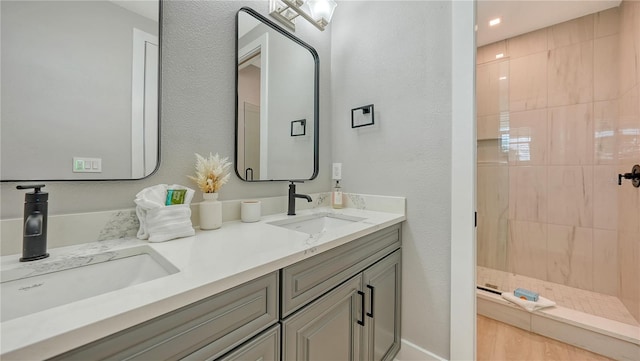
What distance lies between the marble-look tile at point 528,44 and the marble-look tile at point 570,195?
3.54 ft

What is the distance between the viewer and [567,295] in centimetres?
189

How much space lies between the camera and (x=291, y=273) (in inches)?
28.7

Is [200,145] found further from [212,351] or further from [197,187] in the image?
[212,351]

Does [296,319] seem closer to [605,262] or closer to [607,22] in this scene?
[605,262]

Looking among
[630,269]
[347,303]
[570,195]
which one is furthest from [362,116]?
[630,269]

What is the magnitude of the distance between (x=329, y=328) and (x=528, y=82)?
2.72 m

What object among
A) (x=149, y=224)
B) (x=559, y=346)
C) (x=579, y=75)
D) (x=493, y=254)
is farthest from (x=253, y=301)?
(x=579, y=75)

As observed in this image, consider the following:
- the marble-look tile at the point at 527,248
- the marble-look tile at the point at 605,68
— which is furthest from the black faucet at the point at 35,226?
the marble-look tile at the point at 605,68

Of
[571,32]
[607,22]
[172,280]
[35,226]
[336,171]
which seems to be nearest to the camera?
[172,280]

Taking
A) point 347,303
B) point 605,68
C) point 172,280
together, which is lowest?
point 347,303

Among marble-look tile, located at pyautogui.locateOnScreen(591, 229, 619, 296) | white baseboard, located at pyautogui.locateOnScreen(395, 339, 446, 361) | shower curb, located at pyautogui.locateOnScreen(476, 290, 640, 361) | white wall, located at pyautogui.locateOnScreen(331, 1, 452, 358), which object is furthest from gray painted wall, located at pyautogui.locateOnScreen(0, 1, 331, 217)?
marble-look tile, located at pyautogui.locateOnScreen(591, 229, 619, 296)

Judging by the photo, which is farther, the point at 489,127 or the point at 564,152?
the point at 489,127

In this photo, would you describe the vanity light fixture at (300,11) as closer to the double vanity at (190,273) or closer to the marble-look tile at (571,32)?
the double vanity at (190,273)

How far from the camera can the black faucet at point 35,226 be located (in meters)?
0.63
